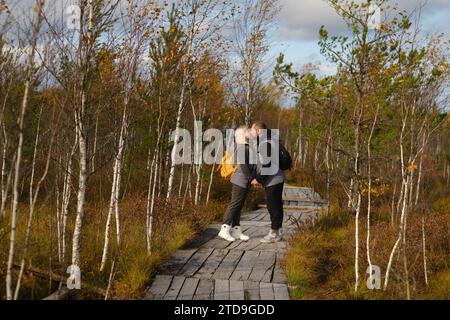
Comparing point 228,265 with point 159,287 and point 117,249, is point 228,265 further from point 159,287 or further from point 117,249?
point 117,249

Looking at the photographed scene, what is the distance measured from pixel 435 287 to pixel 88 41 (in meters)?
4.38

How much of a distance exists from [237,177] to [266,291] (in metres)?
2.30

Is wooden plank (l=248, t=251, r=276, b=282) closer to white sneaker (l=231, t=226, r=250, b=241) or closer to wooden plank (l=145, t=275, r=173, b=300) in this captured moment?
white sneaker (l=231, t=226, r=250, b=241)

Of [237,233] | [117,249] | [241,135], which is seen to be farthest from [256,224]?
[117,249]

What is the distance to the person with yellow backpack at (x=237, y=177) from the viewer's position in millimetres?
6590

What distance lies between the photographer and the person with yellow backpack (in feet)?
21.6

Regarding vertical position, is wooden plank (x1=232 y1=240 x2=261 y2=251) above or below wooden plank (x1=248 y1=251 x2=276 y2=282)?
above

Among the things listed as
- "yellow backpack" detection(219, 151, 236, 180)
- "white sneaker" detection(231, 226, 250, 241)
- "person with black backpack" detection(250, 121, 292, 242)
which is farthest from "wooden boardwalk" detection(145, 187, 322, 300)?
"yellow backpack" detection(219, 151, 236, 180)

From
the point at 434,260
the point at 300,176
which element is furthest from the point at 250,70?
the point at 434,260

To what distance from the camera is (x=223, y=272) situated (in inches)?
210

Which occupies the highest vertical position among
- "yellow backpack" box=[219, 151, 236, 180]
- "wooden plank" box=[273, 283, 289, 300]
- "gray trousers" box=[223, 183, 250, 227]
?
"yellow backpack" box=[219, 151, 236, 180]

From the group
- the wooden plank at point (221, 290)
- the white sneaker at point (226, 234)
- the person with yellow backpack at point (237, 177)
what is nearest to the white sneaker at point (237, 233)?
the person with yellow backpack at point (237, 177)

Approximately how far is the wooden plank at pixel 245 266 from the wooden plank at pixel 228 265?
5 cm
